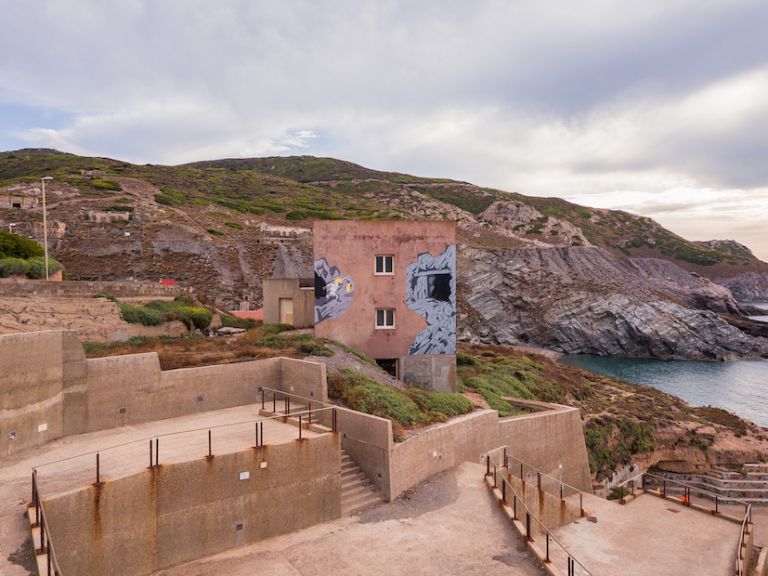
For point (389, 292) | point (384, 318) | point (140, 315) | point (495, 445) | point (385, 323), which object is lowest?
point (495, 445)

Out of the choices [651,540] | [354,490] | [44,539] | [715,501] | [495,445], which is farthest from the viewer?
[715,501]

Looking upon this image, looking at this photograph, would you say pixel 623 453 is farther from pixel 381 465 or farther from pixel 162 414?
pixel 162 414

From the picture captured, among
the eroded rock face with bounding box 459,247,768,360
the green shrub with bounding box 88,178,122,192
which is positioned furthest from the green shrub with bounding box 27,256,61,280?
the eroded rock face with bounding box 459,247,768,360

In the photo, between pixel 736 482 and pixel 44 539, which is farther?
pixel 736 482

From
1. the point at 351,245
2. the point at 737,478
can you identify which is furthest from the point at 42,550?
the point at 737,478

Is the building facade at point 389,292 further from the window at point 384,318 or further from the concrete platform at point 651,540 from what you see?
the concrete platform at point 651,540

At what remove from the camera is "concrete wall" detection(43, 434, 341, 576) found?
10.3 metres

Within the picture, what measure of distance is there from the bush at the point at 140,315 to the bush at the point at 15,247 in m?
8.13

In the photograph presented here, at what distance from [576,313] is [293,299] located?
6166 centimetres

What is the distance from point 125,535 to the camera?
35.8 ft

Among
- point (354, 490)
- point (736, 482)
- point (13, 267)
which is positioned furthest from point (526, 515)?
point (13, 267)

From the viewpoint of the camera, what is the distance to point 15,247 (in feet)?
93.1

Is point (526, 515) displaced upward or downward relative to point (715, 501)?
upward

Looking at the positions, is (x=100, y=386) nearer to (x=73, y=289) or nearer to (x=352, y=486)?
(x=352, y=486)
